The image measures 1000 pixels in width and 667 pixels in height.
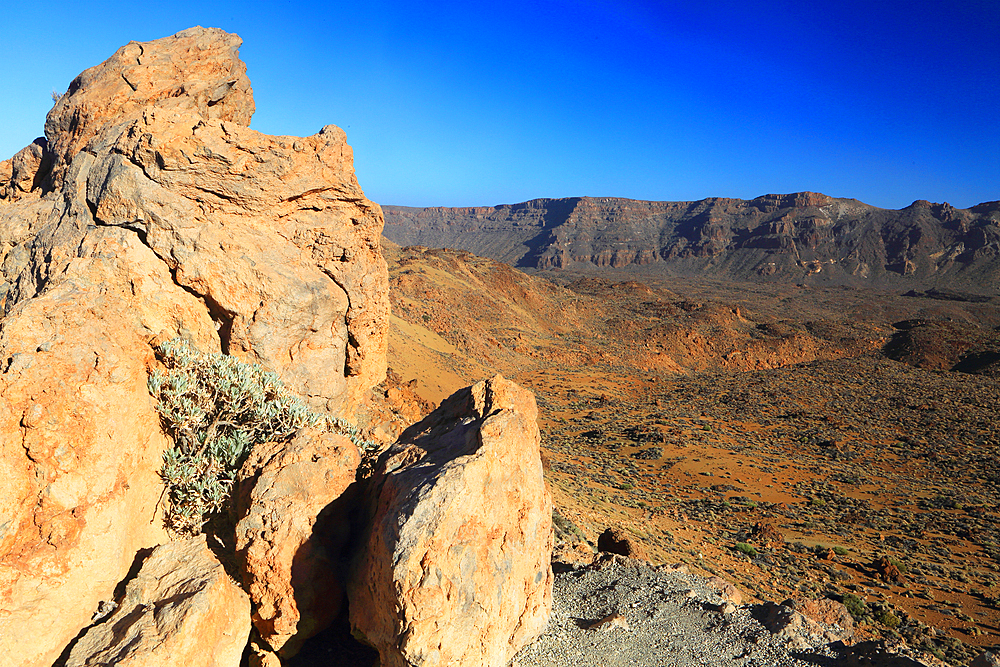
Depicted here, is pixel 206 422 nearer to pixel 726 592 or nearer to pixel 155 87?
pixel 155 87

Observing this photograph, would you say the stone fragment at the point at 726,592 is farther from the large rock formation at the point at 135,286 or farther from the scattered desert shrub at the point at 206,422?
the large rock formation at the point at 135,286

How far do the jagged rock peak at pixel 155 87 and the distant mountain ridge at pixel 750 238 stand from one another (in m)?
109

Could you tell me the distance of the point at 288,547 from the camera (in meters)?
5.06

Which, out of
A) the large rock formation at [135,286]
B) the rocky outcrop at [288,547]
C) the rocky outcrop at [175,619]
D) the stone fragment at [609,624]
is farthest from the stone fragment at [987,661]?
the large rock formation at [135,286]

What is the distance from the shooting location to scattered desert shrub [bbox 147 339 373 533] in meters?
5.51

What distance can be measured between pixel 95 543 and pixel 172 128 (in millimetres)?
5529

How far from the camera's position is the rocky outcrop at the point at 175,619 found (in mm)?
4133

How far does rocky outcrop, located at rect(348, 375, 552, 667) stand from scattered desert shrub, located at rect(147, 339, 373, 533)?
149cm

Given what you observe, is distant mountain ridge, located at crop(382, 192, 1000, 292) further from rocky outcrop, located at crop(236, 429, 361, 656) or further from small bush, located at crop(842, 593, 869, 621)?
rocky outcrop, located at crop(236, 429, 361, 656)

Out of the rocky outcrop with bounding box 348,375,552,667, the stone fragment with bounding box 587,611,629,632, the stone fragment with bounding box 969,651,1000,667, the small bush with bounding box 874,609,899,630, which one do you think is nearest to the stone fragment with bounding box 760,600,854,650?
the stone fragment with bounding box 969,651,1000,667

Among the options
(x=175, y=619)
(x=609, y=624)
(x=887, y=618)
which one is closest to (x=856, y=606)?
A: (x=887, y=618)

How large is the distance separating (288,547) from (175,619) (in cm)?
100

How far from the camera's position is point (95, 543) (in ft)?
15.0

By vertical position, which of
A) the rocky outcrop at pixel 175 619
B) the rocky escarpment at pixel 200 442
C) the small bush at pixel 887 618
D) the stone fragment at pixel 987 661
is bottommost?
the small bush at pixel 887 618
